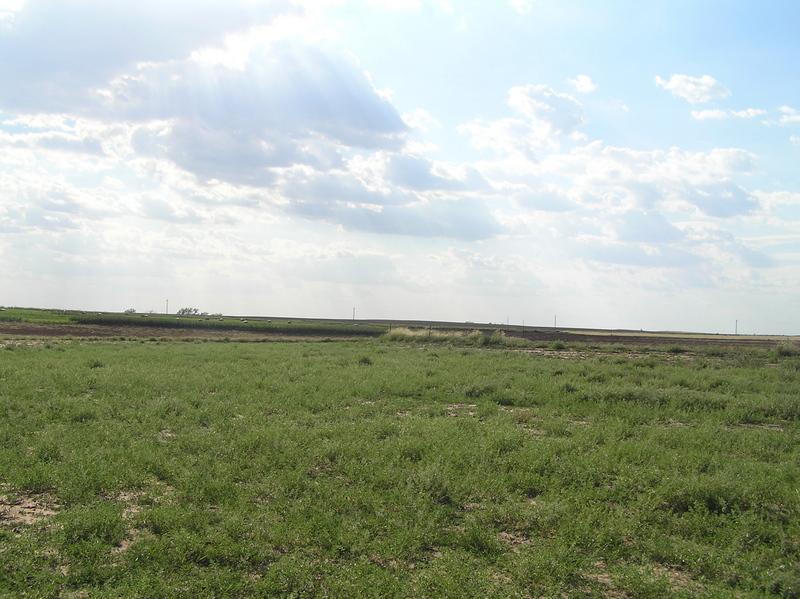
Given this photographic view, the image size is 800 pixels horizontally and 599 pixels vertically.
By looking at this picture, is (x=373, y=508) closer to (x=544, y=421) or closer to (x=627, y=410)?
(x=544, y=421)

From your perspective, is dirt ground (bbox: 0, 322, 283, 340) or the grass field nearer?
the grass field

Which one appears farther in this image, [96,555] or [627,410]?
[627,410]

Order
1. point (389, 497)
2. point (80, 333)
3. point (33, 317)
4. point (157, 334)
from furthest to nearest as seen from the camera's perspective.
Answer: point (33, 317)
point (157, 334)
point (80, 333)
point (389, 497)

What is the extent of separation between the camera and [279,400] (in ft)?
52.4

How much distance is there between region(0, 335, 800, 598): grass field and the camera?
609 centimetres

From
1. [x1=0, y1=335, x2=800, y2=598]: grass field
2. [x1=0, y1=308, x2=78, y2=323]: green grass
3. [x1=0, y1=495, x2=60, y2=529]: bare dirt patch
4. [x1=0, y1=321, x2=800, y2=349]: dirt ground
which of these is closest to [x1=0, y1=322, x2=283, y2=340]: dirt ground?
[x1=0, y1=321, x2=800, y2=349]: dirt ground

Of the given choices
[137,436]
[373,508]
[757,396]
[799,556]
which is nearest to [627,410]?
[757,396]

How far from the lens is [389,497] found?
8312 mm

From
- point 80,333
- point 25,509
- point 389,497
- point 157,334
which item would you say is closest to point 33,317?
point 80,333

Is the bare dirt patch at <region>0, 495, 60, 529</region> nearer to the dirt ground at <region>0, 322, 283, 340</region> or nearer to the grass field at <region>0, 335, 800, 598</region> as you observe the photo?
the grass field at <region>0, 335, 800, 598</region>

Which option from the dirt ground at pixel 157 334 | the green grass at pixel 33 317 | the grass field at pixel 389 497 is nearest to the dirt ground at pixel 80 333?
the dirt ground at pixel 157 334

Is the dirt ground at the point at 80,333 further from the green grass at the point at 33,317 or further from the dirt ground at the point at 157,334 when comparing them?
the green grass at the point at 33,317

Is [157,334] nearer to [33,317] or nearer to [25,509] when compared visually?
[33,317]

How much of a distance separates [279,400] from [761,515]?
11.7m
